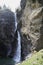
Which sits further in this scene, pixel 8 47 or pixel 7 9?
pixel 7 9

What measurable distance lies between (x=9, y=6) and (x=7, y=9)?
1264mm

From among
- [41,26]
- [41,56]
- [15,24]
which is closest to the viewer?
[41,56]

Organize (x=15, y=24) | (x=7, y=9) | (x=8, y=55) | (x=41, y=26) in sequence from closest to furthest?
1. (x=41, y=26)
2. (x=8, y=55)
3. (x=15, y=24)
4. (x=7, y=9)

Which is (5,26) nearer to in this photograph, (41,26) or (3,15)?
(3,15)

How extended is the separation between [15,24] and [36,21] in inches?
344

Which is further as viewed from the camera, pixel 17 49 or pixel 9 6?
pixel 9 6

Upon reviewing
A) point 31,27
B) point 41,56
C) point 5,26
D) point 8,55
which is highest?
point 41,56

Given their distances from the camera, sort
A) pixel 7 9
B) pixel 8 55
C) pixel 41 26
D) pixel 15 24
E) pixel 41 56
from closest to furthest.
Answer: pixel 41 56 → pixel 41 26 → pixel 8 55 → pixel 15 24 → pixel 7 9

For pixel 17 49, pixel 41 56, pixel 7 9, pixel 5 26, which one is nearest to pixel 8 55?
pixel 17 49

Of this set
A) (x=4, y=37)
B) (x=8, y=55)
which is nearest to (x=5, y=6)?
(x=4, y=37)

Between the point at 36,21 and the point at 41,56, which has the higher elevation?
the point at 41,56

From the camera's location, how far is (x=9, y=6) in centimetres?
2386

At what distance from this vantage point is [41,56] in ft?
8.53

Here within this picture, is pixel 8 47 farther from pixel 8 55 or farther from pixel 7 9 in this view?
pixel 7 9
